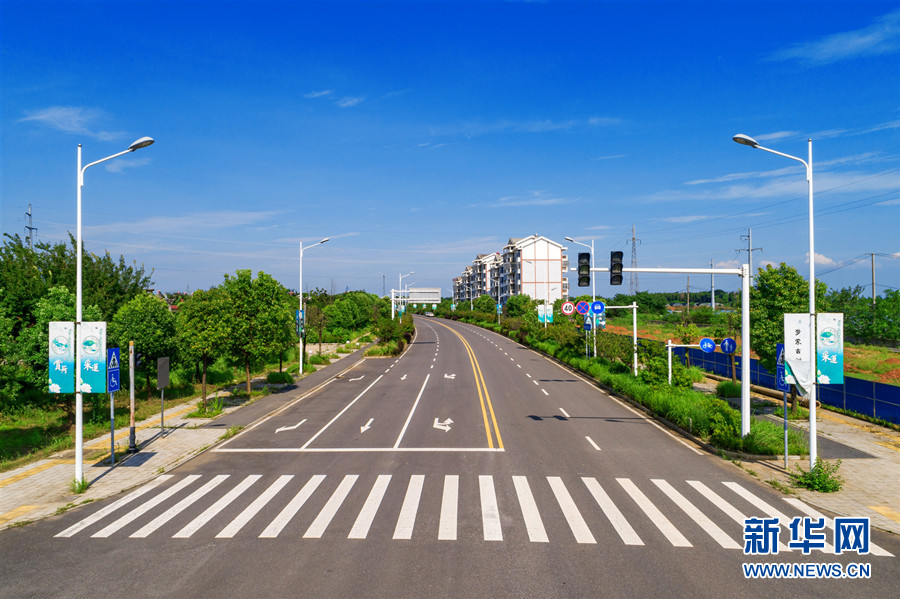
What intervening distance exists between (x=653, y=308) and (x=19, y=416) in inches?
5132

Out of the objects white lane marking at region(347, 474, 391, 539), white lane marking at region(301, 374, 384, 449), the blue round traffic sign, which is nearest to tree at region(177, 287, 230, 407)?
white lane marking at region(301, 374, 384, 449)

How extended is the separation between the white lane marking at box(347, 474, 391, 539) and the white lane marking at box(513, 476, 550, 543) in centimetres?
330

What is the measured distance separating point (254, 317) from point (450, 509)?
1883cm

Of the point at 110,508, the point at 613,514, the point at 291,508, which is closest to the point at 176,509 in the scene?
the point at 110,508

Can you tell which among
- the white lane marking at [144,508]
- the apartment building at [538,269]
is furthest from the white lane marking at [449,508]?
the apartment building at [538,269]

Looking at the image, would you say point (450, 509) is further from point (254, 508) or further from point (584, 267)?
point (584, 267)

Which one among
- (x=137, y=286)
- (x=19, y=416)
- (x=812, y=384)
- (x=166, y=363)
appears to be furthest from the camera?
(x=137, y=286)

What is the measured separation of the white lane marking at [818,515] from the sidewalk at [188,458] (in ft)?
1.17

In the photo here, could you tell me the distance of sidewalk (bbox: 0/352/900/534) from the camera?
12633 millimetres

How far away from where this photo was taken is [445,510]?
1188 cm

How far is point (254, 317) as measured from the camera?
27.4 m

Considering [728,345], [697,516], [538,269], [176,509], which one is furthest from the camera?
[538,269]

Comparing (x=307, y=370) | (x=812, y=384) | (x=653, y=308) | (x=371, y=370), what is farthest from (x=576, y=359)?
(x=653, y=308)

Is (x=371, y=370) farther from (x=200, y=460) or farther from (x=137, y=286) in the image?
(x=200, y=460)
